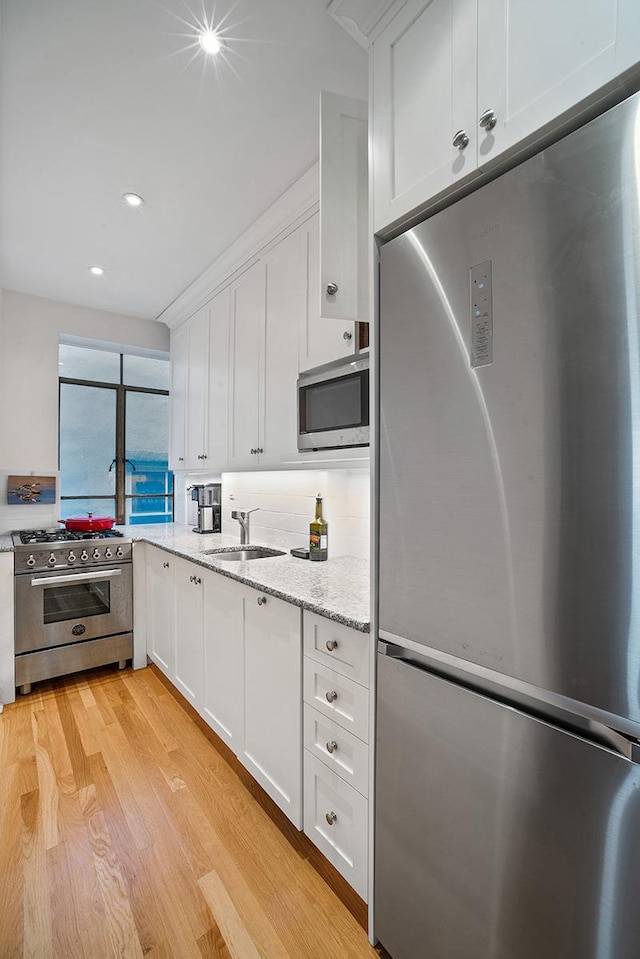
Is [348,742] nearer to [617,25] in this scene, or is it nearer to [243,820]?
[243,820]

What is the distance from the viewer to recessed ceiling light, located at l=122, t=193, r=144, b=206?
2.27m

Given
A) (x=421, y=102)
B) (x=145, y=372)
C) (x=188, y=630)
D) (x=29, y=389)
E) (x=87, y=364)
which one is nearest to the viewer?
(x=421, y=102)

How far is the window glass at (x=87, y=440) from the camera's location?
387 cm

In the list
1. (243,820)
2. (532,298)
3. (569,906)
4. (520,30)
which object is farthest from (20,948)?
(520,30)

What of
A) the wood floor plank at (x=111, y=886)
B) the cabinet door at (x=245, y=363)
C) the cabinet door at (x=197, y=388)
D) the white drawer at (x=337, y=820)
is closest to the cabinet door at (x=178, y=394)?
the cabinet door at (x=197, y=388)

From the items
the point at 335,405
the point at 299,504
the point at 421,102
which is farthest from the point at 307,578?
the point at 421,102

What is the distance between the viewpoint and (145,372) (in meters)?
→ 4.23

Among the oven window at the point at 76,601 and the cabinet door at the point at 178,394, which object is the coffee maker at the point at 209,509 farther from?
the oven window at the point at 76,601

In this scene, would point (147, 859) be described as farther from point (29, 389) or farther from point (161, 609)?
point (29, 389)

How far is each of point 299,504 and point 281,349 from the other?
2.96 feet

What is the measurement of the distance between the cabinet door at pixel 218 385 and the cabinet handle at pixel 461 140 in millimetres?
2118

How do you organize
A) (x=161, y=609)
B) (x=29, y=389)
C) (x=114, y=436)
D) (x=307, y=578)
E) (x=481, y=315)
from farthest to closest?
1. (x=114, y=436)
2. (x=29, y=389)
3. (x=161, y=609)
4. (x=307, y=578)
5. (x=481, y=315)

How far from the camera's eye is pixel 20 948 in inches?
51.1

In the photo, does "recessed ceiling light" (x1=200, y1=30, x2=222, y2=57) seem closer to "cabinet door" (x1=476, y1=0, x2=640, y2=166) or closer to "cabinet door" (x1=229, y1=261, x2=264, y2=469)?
"cabinet door" (x1=476, y1=0, x2=640, y2=166)
